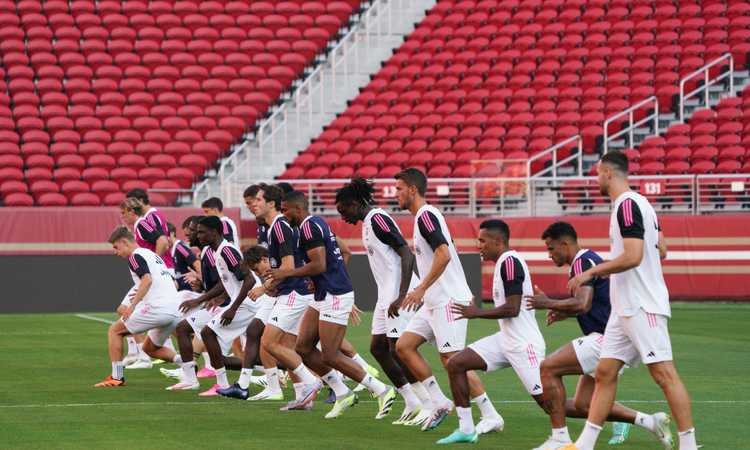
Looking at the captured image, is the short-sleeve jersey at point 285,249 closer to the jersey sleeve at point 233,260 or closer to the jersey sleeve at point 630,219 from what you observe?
the jersey sleeve at point 233,260

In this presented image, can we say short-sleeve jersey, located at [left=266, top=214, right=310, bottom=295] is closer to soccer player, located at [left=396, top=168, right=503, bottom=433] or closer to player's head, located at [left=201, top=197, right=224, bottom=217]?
soccer player, located at [left=396, top=168, right=503, bottom=433]

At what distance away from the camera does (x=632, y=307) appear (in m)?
8.29

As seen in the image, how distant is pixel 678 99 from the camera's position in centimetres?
3144

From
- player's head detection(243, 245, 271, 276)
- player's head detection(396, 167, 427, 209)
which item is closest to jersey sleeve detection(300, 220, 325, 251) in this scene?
player's head detection(396, 167, 427, 209)

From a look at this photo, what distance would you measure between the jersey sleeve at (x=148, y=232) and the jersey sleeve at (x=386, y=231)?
19.8 feet

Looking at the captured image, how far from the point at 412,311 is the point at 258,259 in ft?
6.10

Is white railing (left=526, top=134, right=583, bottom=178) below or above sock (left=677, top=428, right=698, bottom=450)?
above

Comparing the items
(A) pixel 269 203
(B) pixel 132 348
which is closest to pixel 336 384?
(A) pixel 269 203

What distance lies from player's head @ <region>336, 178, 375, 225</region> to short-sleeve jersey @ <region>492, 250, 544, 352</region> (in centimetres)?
183

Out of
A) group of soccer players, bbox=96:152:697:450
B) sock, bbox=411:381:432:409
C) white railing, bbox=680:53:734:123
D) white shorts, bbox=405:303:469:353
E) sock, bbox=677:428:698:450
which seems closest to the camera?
sock, bbox=677:428:698:450

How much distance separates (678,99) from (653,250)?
2402cm

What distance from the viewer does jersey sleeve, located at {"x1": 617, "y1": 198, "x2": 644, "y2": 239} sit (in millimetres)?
8125

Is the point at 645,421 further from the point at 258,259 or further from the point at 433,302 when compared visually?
the point at 258,259

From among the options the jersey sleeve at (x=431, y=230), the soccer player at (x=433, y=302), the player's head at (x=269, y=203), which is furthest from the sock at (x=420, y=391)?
the player's head at (x=269, y=203)
